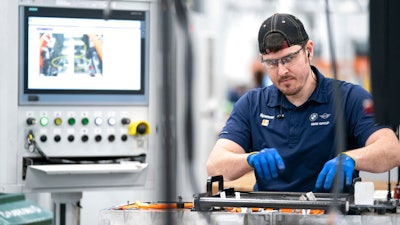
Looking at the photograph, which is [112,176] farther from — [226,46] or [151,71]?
[226,46]

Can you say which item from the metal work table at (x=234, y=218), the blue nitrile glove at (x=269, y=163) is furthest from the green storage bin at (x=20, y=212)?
the blue nitrile glove at (x=269, y=163)

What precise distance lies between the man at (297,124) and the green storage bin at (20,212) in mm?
693

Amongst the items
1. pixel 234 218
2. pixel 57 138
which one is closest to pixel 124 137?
pixel 57 138

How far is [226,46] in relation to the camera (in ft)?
18.6

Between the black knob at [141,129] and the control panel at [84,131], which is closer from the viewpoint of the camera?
the control panel at [84,131]

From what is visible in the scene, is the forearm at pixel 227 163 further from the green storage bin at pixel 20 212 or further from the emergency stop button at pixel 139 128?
the green storage bin at pixel 20 212

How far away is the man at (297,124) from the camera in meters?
2.43

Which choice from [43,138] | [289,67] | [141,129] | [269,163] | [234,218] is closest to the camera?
[234,218]

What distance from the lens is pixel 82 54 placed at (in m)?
3.03

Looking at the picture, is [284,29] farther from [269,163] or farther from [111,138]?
[111,138]

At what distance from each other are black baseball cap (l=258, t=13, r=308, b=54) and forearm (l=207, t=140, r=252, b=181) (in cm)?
37

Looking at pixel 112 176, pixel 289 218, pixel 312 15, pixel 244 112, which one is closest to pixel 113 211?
pixel 289 218

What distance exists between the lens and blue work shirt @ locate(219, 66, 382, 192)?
2.47m

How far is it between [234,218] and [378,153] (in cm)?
78
